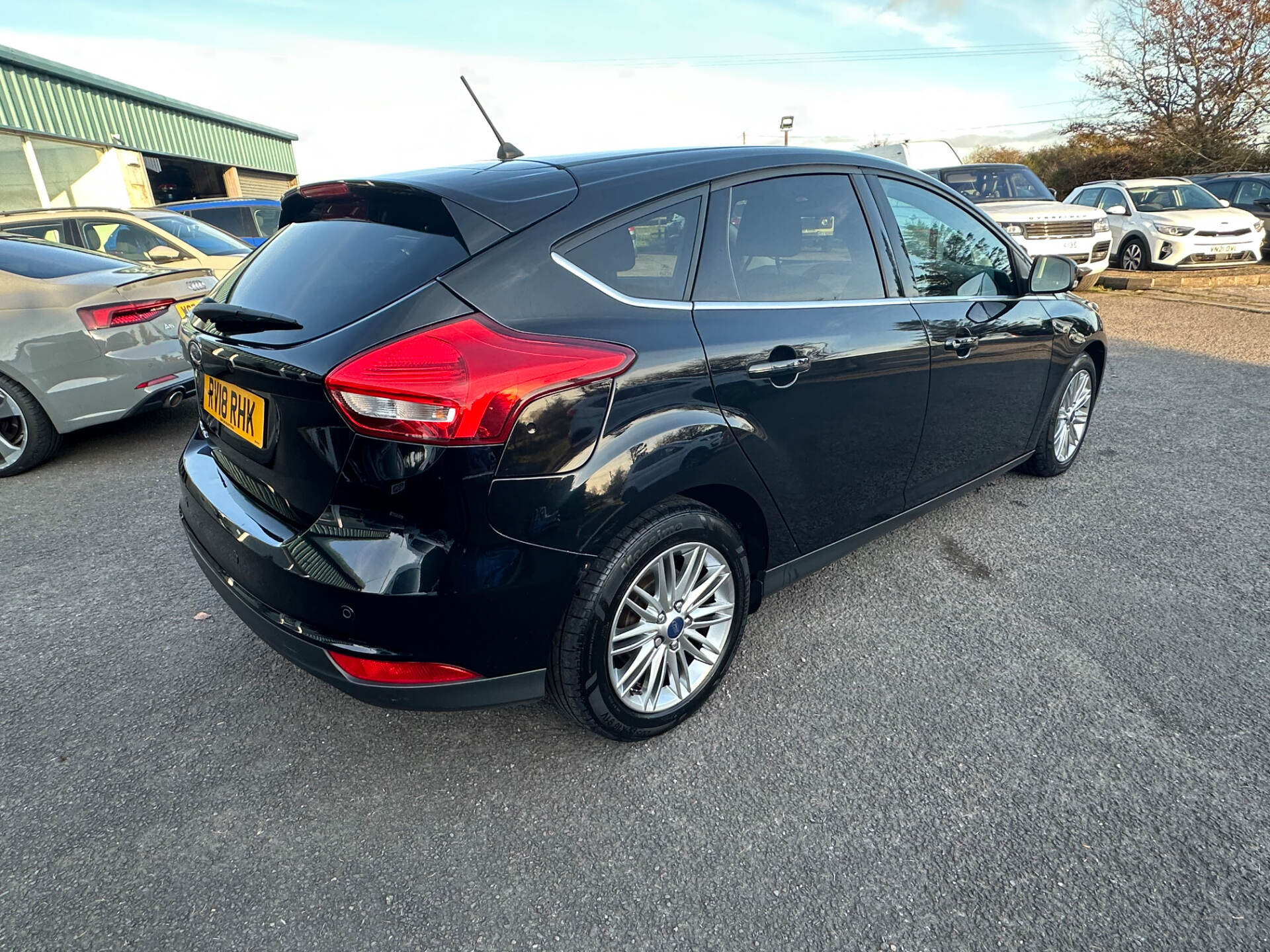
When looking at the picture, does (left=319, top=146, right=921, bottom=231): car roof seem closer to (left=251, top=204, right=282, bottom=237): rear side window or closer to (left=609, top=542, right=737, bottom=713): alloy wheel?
(left=609, top=542, right=737, bottom=713): alloy wheel

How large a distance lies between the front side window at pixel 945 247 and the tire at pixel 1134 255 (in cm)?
1246

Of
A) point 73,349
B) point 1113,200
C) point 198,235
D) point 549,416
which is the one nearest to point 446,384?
point 549,416

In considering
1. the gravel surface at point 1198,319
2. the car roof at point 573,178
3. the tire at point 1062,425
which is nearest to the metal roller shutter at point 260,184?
the gravel surface at point 1198,319

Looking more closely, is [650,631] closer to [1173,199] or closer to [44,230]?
[44,230]

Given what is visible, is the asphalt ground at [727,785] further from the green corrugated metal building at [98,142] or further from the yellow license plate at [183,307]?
the green corrugated metal building at [98,142]

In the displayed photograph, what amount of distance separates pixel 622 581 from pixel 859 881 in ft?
3.08

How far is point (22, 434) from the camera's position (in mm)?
4445

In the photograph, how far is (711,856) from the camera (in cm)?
A: 188

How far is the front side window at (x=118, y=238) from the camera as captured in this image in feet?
22.9

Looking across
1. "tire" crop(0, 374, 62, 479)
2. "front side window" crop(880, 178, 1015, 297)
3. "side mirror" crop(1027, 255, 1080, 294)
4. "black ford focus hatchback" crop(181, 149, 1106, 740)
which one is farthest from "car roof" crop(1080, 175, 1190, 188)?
"tire" crop(0, 374, 62, 479)

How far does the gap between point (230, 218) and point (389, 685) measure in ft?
40.7

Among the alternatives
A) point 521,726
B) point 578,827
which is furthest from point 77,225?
point 578,827

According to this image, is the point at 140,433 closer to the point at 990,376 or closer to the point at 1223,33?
the point at 990,376

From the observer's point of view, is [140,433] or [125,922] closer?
[125,922]
